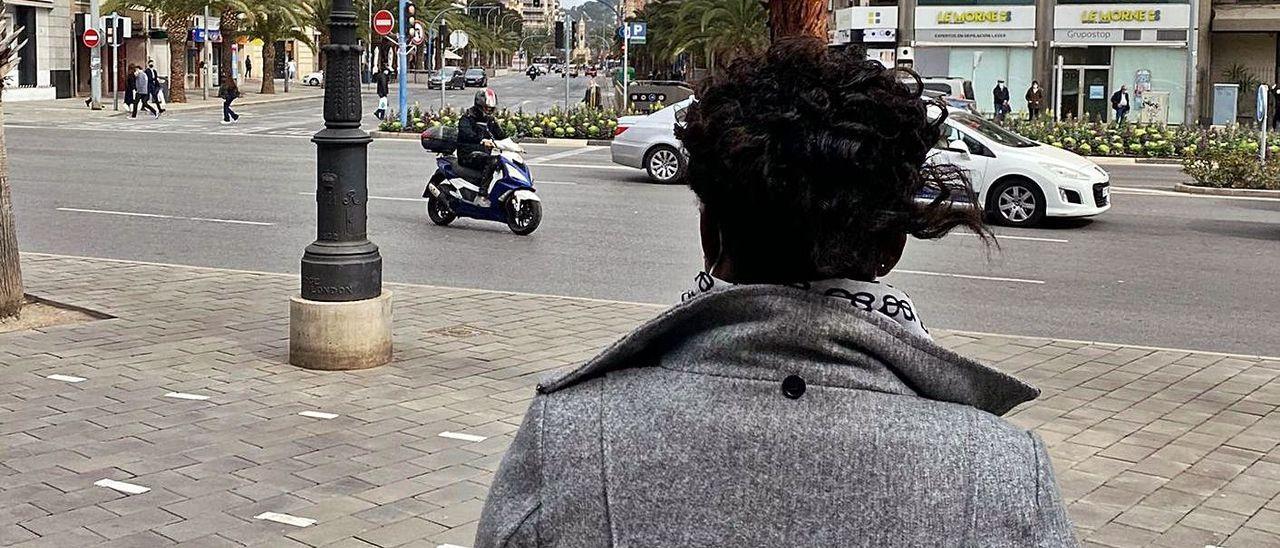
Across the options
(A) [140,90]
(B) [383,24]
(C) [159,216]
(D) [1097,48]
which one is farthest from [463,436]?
(D) [1097,48]

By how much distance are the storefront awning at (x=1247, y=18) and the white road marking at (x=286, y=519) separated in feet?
144

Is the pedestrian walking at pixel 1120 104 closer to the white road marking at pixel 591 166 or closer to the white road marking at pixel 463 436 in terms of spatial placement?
the white road marking at pixel 591 166

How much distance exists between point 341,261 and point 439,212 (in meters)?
7.98

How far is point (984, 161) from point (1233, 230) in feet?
9.27

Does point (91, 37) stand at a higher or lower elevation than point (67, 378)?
higher

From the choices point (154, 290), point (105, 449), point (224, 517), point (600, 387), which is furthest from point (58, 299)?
point (600, 387)

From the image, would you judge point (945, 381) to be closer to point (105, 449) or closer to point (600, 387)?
point (600, 387)

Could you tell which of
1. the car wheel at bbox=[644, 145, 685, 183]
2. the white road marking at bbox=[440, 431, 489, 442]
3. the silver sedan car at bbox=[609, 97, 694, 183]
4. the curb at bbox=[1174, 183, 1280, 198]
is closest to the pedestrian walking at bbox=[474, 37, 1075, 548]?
the white road marking at bbox=[440, 431, 489, 442]

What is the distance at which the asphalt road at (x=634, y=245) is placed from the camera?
1099 centimetres

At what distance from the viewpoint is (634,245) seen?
14500 mm

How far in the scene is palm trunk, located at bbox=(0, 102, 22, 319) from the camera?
9320 millimetres

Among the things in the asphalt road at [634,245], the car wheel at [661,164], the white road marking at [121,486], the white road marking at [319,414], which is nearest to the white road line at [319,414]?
the white road marking at [319,414]

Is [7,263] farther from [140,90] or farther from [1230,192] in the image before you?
[140,90]

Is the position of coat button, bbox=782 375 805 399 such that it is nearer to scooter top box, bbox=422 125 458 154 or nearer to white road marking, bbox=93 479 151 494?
white road marking, bbox=93 479 151 494
